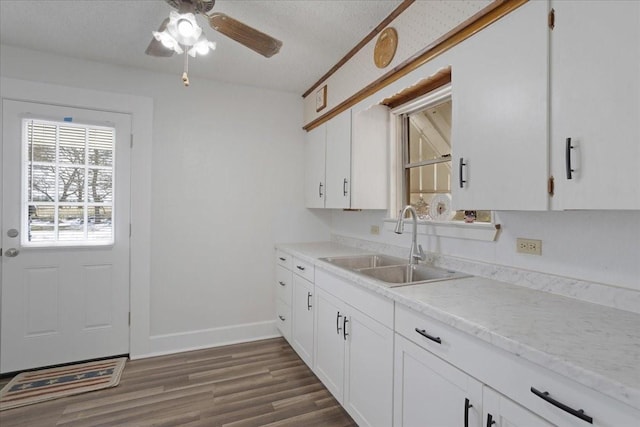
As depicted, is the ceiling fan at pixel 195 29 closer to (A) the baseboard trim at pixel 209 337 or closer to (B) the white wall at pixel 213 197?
(B) the white wall at pixel 213 197

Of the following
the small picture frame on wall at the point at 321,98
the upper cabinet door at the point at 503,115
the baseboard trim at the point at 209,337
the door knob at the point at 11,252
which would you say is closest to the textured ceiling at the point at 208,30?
the small picture frame on wall at the point at 321,98

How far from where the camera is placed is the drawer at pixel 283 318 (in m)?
2.89

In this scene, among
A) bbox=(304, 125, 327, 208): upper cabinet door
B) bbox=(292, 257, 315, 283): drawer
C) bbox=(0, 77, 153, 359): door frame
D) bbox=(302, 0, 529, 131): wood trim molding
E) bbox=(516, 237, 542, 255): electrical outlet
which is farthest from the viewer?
bbox=(304, 125, 327, 208): upper cabinet door

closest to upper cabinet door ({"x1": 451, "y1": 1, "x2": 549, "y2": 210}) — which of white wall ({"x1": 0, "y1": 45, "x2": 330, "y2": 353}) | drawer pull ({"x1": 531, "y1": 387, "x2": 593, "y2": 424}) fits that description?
drawer pull ({"x1": 531, "y1": 387, "x2": 593, "y2": 424})

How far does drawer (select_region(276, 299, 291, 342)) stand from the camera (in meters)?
2.89

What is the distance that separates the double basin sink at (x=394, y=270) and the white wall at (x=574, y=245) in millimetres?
189

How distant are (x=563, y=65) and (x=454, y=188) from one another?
636 millimetres

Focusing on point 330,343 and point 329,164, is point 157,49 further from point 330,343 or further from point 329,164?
point 330,343

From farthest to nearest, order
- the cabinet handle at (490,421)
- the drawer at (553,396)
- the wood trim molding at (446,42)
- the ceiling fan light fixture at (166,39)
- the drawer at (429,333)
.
A: the ceiling fan light fixture at (166,39)
the wood trim molding at (446,42)
the drawer at (429,333)
the cabinet handle at (490,421)
the drawer at (553,396)

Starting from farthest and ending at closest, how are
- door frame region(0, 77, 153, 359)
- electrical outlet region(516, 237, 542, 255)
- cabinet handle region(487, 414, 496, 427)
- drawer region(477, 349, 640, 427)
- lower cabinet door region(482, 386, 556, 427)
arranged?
door frame region(0, 77, 153, 359) → electrical outlet region(516, 237, 542, 255) → cabinet handle region(487, 414, 496, 427) → lower cabinet door region(482, 386, 556, 427) → drawer region(477, 349, 640, 427)

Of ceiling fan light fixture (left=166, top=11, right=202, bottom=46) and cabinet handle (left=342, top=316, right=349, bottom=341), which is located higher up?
ceiling fan light fixture (left=166, top=11, right=202, bottom=46)

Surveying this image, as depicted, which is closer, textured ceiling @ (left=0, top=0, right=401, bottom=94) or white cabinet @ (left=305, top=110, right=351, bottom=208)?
textured ceiling @ (left=0, top=0, right=401, bottom=94)

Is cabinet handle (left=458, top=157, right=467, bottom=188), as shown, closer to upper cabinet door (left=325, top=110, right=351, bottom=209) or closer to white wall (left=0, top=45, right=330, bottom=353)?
upper cabinet door (left=325, top=110, right=351, bottom=209)

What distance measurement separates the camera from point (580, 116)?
3.49ft
